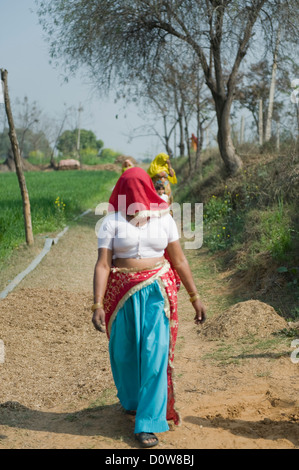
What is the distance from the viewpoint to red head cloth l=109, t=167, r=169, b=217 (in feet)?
12.5

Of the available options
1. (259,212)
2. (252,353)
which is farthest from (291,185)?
(252,353)

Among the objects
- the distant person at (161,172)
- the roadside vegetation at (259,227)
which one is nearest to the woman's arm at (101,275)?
the roadside vegetation at (259,227)

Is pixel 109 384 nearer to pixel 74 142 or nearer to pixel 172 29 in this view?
pixel 172 29

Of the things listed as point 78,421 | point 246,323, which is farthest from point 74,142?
point 78,421

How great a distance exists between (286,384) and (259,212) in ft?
18.9

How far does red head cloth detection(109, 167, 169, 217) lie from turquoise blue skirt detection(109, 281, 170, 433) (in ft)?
1.59

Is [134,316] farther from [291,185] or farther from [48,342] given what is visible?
[291,185]

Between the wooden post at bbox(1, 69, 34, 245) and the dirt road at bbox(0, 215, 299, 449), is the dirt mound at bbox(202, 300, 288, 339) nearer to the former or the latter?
the dirt road at bbox(0, 215, 299, 449)

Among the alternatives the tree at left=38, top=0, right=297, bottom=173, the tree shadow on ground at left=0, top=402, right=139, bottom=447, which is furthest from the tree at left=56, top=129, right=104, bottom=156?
the tree shadow on ground at left=0, top=402, right=139, bottom=447

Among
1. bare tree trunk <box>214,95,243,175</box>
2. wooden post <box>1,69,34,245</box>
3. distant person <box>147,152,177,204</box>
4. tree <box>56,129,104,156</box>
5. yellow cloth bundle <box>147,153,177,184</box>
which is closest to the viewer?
distant person <box>147,152,177,204</box>

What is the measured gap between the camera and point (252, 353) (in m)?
5.54

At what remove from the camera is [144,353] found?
370 centimetres

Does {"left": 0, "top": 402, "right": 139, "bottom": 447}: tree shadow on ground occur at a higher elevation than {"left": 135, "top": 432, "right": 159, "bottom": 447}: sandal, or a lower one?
lower

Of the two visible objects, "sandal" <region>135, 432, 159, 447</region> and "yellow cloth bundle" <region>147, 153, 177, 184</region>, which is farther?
"yellow cloth bundle" <region>147, 153, 177, 184</region>
